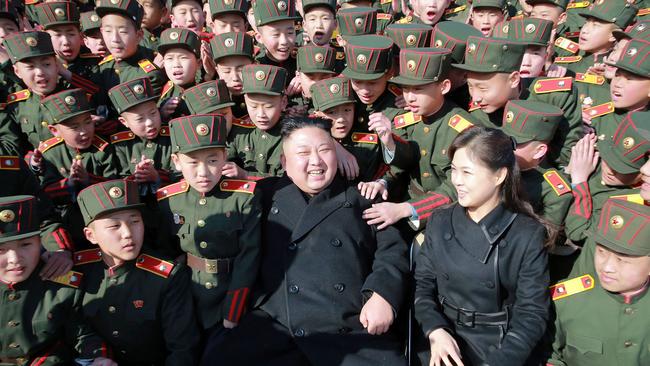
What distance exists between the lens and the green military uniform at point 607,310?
2.74 m

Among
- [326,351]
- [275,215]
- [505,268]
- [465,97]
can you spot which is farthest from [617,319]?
[465,97]

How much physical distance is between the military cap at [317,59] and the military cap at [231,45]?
2.18 feet

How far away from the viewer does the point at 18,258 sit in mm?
3184

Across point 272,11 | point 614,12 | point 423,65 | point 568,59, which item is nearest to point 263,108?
point 423,65

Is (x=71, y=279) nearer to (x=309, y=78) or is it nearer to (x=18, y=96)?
(x=309, y=78)

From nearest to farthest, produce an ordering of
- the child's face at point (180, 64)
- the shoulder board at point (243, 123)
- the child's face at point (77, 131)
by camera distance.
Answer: the child's face at point (77, 131) → the shoulder board at point (243, 123) → the child's face at point (180, 64)

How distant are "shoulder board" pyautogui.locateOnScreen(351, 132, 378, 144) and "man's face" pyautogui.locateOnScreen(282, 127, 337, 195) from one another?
1256mm

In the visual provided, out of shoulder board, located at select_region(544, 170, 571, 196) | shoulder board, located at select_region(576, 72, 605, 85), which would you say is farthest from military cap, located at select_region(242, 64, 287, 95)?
shoulder board, located at select_region(576, 72, 605, 85)

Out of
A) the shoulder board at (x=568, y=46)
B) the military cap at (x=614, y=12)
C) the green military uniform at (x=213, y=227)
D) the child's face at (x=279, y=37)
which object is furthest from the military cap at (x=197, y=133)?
the shoulder board at (x=568, y=46)

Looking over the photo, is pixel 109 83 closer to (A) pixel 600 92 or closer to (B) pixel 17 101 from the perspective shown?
(B) pixel 17 101

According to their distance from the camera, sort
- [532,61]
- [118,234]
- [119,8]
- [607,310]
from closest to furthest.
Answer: [607,310], [118,234], [532,61], [119,8]

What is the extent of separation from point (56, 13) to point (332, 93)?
403 centimetres

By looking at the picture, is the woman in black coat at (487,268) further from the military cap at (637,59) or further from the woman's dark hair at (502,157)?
the military cap at (637,59)

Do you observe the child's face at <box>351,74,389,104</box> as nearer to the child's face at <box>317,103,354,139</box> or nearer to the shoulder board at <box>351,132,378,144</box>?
the child's face at <box>317,103,354,139</box>
